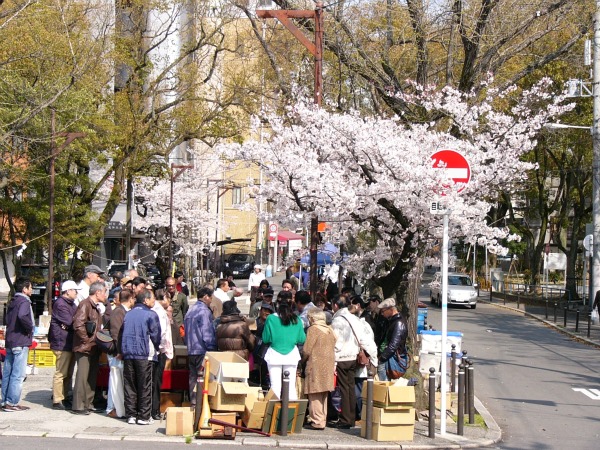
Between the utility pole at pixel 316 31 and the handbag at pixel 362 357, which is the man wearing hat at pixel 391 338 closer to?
the handbag at pixel 362 357

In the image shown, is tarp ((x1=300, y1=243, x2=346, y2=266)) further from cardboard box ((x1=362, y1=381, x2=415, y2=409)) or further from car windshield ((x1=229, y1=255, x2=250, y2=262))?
car windshield ((x1=229, y1=255, x2=250, y2=262))

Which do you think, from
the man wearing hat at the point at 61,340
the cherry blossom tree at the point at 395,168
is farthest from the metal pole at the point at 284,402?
the cherry blossom tree at the point at 395,168

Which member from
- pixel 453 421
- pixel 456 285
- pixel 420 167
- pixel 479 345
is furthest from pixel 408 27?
pixel 456 285

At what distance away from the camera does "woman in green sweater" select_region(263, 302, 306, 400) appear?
1179 cm

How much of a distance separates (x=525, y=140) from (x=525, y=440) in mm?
6879

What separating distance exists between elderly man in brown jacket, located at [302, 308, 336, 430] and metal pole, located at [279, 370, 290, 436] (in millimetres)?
607

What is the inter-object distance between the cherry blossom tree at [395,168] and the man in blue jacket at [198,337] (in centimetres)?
335

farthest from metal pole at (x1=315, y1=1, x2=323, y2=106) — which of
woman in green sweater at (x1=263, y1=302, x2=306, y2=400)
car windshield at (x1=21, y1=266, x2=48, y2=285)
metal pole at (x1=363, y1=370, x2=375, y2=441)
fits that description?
car windshield at (x1=21, y1=266, x2=48, y2=285)

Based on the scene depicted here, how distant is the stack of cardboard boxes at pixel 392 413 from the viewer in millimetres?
11414

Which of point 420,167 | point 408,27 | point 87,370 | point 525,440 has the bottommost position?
point 525,440

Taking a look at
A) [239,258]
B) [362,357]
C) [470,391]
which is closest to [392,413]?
[362,357]

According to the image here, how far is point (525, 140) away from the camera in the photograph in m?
17.5

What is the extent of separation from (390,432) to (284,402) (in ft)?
4.75

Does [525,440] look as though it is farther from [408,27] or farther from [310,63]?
[310,63]
